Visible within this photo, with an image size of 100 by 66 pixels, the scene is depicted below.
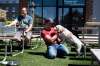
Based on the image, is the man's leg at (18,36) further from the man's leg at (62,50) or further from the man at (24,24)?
the man's leg at (62,50)

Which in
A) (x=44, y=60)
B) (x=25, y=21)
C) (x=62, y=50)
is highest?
(x=25, y=21)

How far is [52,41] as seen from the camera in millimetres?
11820

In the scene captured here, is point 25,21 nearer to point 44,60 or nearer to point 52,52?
point 52,52

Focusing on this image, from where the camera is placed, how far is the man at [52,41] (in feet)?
38.7

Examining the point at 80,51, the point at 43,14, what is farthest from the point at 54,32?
the point at 43,14

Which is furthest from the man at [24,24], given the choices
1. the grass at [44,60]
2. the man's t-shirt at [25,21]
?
the grass at [44,60]

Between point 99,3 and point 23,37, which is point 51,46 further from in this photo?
point 99,3

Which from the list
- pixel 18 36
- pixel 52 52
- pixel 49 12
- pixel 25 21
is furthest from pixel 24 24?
pixel 49 12

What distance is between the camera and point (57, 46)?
1200cm

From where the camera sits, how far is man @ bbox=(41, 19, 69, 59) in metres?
11.8

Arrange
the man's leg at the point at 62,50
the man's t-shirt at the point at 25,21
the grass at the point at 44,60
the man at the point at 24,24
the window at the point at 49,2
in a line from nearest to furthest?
1. the grass at the point at 44,60
2. the man's leg at the point at 62,50
3. the man at the point at 24,24
4. the man's t-shirt at the point at 25,21
5. the window at the point at 49,2

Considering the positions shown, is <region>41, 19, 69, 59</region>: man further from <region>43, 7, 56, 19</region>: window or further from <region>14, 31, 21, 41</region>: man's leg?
<region>43, 7, 56, 19</region>: window

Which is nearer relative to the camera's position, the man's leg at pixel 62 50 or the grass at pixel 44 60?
the grass at pixel 44 60

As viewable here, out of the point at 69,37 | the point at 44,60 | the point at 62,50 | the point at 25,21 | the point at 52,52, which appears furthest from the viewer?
the point at 25,21
